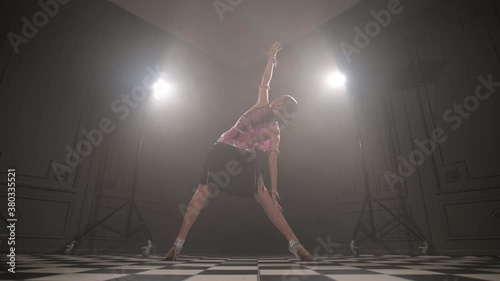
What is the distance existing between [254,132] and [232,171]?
15.3 inches

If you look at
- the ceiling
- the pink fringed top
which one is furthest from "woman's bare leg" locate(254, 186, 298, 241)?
the ceiling

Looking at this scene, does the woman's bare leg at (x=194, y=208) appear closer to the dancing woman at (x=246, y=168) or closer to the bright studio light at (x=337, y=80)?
the dancing woman at (x=246, y=168)

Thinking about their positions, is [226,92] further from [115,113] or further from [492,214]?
[492,214]

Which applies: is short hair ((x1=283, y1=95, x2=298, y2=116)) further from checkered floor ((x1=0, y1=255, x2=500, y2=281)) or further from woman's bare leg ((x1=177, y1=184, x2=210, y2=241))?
checkered floor ((x1=0, y1=255, x2=500, y2=281))

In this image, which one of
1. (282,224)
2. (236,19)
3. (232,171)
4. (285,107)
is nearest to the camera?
(282,224)

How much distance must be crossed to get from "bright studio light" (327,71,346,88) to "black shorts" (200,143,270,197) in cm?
225

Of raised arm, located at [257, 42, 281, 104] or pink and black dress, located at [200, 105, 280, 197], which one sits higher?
raised arm, located at [257, 42, 281, 104]

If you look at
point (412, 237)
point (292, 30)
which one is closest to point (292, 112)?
point (412, 237)

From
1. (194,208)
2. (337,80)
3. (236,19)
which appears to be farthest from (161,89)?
(337,80)

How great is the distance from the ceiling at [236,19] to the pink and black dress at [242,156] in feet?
7.08

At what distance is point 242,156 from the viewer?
2049 millimetres

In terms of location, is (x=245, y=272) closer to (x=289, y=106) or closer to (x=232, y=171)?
(x=232, y=171)

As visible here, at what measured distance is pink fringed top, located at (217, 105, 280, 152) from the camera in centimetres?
212

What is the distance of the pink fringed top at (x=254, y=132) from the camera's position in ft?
6.95
